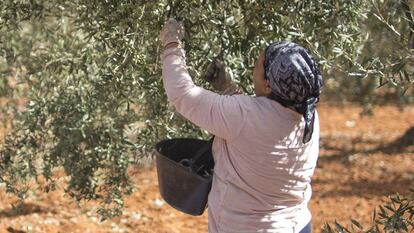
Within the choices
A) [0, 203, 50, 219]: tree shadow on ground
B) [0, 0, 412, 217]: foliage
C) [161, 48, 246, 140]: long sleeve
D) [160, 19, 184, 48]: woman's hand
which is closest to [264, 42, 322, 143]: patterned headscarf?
[161, 48, 246, 140]: long sleeve

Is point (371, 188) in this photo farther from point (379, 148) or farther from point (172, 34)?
point (172, 34)

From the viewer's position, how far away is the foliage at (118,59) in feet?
10.8

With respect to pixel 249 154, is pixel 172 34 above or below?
above

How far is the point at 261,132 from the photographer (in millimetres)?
2623

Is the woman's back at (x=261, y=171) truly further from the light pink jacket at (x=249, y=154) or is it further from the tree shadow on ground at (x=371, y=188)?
the tree shadow on ground at (x=371, y=188)

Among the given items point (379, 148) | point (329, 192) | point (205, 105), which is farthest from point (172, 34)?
point (379, 148)

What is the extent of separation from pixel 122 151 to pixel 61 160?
47 centimetres

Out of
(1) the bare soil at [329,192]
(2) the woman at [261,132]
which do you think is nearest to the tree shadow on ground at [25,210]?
(1) the bare soil at [329,192]

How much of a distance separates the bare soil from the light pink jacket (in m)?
3.11

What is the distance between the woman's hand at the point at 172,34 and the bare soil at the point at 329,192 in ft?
10.1

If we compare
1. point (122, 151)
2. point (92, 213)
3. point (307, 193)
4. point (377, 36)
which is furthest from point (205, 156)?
point (92, 213)

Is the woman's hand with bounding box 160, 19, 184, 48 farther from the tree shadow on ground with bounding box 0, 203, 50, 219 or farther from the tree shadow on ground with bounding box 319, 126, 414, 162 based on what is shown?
the tree shadow on ground with bounding box 319, 126, 414, 162

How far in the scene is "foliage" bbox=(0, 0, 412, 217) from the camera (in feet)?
10.8

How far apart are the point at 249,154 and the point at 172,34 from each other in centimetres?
55
